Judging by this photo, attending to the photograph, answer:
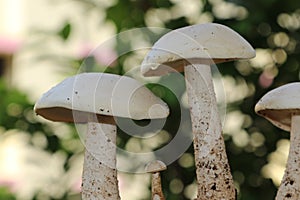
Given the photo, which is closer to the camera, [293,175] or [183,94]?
[293,175]

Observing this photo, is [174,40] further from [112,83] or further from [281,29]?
[281,29]

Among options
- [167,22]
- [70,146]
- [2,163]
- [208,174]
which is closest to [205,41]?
[208,174]

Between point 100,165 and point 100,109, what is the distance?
9cm

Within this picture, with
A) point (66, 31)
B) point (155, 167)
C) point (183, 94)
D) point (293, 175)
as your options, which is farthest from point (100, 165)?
point (66, 31)

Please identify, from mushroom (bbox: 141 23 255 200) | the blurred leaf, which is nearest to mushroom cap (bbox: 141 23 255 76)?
mushroom (bbox: 141 23 255 200)

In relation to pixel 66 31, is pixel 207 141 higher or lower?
lower

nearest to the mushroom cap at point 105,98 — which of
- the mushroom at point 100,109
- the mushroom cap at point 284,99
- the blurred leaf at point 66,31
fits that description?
the mushroom at point 100,109

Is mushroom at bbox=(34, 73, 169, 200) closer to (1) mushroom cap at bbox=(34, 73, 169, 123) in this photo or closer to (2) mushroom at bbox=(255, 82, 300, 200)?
(1) mushroom cap at bbox=(34, 73, 169, 123)

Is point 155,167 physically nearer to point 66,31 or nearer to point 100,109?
point 100,109

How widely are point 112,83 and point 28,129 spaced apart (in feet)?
2.50

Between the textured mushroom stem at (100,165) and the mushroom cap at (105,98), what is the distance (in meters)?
0.06

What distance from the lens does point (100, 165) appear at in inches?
25.1

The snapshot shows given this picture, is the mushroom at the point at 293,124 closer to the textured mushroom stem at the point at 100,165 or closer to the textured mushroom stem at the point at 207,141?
the textured mushroom stem at the point at 207,141

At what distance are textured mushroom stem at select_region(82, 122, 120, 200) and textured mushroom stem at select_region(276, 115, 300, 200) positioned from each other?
0.17 m
